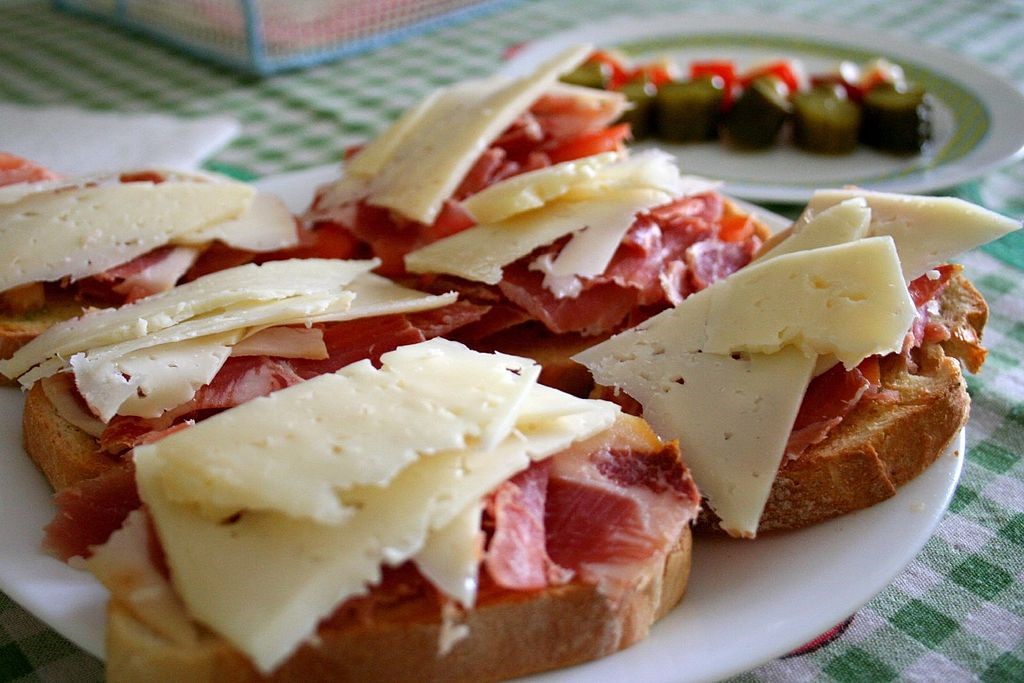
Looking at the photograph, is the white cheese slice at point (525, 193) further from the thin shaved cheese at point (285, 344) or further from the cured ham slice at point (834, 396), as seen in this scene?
the cured ham slice at point (834, 396)

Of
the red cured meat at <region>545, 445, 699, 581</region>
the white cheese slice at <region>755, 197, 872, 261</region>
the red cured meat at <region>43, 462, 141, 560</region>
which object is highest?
the white cheese slice at <region>755, 197, 872, 261</region>

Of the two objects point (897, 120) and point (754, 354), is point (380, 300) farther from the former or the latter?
point (897, 120)

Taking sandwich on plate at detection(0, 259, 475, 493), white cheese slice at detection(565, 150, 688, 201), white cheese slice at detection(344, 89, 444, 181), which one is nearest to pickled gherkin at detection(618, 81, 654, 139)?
white cheese slice at detection(344, 89, 444, 181)

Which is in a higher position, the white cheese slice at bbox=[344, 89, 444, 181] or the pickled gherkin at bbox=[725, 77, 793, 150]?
the white cheese slice at bbox=[344, 89, 444, 181]

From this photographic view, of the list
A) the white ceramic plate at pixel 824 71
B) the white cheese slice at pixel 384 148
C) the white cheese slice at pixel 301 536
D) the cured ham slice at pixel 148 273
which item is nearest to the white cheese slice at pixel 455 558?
the white cheese slice at pixel 301 536

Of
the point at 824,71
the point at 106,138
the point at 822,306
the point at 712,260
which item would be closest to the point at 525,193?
the point at 712,260

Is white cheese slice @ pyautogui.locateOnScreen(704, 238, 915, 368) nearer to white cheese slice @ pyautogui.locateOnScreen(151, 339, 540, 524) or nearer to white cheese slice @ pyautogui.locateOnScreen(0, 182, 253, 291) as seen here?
white cheese slice @ pyautogui.locateOnScreen(151, 339, 540, 524)
